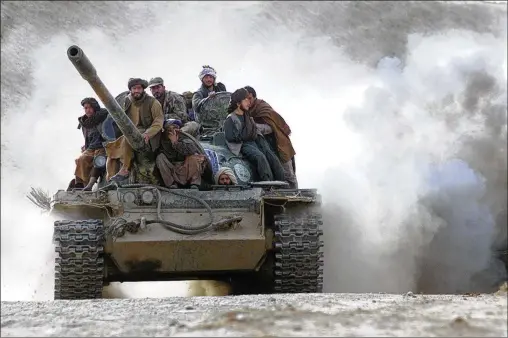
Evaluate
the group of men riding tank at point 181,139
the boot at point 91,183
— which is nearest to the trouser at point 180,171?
the group of men riding tank at point 181,139

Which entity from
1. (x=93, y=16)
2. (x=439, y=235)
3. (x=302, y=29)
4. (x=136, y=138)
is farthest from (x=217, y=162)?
(x=302, y=29)

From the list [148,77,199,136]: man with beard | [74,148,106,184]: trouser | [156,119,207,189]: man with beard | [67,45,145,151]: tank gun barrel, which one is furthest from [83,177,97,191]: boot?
[67,45,145,151]: tank gun barrel

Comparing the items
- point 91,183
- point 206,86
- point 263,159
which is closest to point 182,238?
point 263,159

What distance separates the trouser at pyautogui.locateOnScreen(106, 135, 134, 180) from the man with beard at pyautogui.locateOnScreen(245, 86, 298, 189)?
6.51 feet

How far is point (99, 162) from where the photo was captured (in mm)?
14367

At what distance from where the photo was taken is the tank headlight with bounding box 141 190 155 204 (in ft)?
41.4

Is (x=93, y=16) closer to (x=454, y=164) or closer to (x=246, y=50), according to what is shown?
(x=246, y=50)

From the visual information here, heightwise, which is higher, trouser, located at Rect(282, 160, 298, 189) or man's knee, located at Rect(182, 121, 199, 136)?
man's knee, located at Rect(182, 121, 199, 136)

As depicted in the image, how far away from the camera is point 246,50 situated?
3159 centimetres

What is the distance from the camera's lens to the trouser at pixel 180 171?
43.3 ft

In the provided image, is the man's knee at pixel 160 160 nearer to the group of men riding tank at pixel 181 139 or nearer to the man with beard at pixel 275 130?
the group of men riding tank at pixel 181 139

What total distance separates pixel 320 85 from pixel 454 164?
23.9 feet

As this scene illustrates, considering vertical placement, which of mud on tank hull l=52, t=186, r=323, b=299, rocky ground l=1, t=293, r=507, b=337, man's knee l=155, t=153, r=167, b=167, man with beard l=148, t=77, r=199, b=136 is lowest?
rocky ground l=1, t=293, r=507, b=337

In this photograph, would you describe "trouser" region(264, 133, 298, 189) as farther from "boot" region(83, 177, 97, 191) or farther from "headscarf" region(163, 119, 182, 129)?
"boot" region(83, 177, 97, 191)
